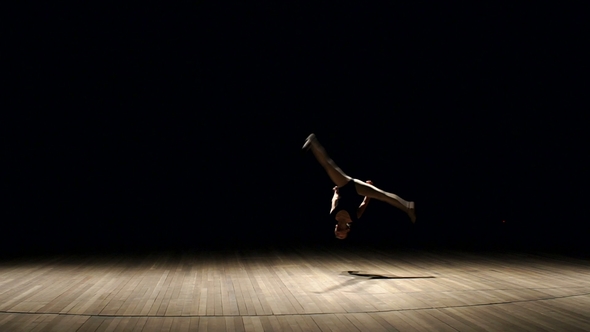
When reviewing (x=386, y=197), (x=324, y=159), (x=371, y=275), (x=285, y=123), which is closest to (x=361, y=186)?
(x=386, y=197)

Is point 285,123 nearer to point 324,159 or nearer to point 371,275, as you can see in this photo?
point 324,159

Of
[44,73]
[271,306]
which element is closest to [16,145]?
[44,73]

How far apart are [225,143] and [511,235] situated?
687 cm

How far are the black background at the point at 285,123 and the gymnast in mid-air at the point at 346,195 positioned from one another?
436cm

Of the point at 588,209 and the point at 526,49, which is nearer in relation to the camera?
the point at 526,49

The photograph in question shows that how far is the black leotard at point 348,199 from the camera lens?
20.8 ft

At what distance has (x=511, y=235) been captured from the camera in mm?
11719

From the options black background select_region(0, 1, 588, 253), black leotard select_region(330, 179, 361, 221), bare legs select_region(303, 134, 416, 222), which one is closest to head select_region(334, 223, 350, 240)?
black leotard select_region(330, 179, 361, 221)

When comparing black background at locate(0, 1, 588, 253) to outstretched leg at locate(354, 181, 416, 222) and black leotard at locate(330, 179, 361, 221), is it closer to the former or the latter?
black leotard at locate(330, 179, 361, 221)

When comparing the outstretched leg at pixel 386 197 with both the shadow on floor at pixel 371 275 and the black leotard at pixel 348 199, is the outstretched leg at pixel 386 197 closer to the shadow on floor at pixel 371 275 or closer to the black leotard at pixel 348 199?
the black leotard at pixel 348 199

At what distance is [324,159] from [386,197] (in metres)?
0.83

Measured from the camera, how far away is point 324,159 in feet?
19.4

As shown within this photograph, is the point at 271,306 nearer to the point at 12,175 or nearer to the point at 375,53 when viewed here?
the point at 375,53

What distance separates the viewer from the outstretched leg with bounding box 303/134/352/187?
18.3ft
